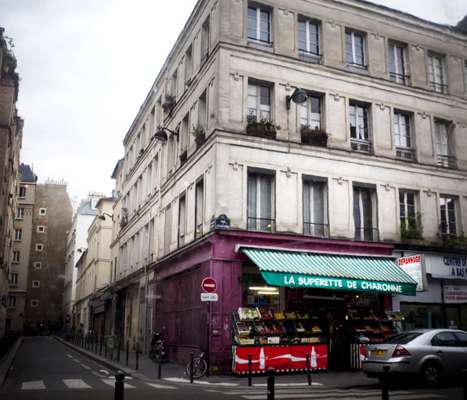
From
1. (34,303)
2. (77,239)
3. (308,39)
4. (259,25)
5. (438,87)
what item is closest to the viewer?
(259,25)

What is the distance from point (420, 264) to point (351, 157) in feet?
15.0

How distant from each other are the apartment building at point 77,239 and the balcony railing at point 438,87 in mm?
52350

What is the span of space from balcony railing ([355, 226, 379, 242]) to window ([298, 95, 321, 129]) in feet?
13.6

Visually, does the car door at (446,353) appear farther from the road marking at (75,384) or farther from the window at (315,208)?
the road marking at (75,384)

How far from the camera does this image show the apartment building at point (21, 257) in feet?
196

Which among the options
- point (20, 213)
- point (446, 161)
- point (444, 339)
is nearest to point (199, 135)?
point (446, 161)

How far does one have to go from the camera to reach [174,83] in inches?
995

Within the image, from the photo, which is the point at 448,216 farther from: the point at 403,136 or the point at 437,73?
the point at 437,73

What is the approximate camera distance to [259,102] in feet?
61.4

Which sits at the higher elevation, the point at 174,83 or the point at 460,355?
the point at 174,83

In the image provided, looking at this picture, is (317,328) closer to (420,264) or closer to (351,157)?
(420,264)

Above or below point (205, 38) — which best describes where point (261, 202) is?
below

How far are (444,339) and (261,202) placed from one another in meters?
7.54

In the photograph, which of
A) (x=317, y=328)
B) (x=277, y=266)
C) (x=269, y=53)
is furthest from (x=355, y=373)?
(x=269, y=53)
